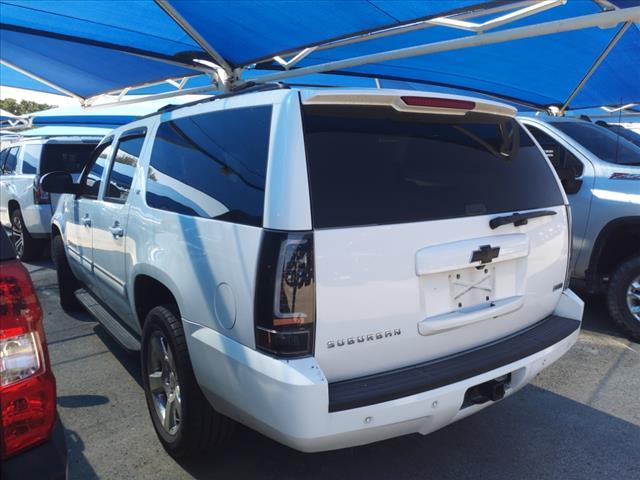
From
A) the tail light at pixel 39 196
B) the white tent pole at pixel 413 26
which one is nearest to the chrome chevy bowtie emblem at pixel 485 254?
the white tent pole at pixel 413 26

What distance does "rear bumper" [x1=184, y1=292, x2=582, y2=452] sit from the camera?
2.05 metres

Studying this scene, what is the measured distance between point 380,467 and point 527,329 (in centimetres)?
113

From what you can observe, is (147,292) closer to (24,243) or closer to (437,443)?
(437,443)

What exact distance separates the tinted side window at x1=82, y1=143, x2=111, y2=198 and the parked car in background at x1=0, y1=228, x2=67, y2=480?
9.16 feet

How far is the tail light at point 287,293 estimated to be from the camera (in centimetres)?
209

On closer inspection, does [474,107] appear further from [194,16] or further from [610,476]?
[194,16]

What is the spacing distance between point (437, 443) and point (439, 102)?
79.1 inches

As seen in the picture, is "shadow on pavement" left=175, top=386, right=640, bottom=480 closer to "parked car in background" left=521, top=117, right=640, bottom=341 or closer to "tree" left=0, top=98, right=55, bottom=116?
"parked car in background" left=521, top=117, right=640, bottom=341

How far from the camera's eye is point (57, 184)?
4516mm

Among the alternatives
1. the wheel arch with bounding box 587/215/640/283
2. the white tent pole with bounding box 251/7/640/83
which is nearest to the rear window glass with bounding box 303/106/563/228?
the wheel arch with bounding box 587/215/640/283

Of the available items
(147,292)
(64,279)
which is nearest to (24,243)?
(64,279)

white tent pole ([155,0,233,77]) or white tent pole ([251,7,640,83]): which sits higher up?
white tent pole ([155,0,233,77])

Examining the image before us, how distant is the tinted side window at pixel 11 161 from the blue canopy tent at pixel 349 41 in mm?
1771

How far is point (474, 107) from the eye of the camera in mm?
2691
